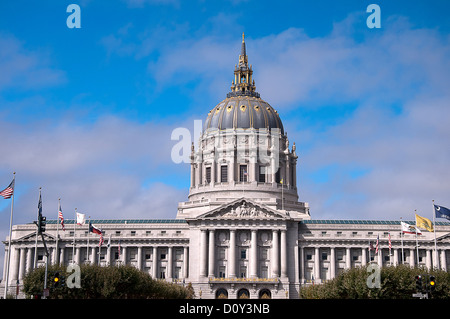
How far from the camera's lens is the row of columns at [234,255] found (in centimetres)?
13062

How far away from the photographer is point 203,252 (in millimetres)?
131750

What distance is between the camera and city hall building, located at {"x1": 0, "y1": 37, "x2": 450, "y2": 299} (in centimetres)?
13112

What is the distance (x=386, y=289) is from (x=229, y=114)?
84.2m

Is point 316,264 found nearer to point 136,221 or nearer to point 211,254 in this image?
point 211,254

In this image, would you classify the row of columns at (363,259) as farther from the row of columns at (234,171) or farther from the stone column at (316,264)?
the row of columns at (234,171)

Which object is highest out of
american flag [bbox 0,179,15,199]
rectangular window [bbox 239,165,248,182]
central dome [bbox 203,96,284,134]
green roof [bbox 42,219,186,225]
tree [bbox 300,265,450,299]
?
central dome [bbox 203,96,284,134]

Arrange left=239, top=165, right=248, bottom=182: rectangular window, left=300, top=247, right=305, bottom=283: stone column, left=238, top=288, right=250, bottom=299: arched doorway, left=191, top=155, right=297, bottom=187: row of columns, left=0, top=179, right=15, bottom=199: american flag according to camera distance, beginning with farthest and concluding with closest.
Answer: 1. left=239, top=165, right=248, bottom=182: rectangular window
2. left=191, top=155, right=297, bottom=187: row of columns
3. left=300, top=247, right=305, bottom=283: stone column
4. left=238, top=288, right=250, bottom=299: arched doorway
5. left=0, top=179, right=15, bottom=199: american flag

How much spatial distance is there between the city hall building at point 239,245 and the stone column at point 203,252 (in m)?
0.22

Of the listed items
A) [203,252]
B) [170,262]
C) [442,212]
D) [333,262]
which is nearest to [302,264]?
[333,262]

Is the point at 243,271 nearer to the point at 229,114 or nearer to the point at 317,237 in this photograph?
the point at 317,237

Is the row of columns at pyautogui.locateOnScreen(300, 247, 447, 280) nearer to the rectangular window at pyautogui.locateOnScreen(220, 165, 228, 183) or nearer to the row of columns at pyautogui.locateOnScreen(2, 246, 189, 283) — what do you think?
the row of columns at pyautogui.locateOnScreen(2, 246, 189, 283)

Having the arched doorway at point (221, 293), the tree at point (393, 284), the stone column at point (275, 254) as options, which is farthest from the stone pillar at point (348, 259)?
the tree at point (393, 284)

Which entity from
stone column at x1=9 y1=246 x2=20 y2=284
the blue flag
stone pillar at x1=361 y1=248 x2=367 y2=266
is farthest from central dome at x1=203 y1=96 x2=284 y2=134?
the blue flag
